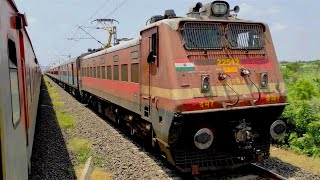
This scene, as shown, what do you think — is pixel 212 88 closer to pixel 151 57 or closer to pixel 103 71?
pixel 151 57

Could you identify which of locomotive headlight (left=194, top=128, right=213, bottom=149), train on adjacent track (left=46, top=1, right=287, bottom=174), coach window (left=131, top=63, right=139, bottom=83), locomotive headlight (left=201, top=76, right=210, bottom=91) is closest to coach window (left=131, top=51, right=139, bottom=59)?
coach window (left=131, top=63, right=139, bottom=83)

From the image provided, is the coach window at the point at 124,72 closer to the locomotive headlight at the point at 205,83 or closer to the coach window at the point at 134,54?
the coach window at the point at 134,54

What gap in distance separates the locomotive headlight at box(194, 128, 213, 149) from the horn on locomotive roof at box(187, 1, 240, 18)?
247 cm

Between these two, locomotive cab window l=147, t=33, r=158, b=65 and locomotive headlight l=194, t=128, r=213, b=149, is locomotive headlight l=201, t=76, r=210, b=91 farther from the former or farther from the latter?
locomotive cab window l=147, t=33, r=158, b=65

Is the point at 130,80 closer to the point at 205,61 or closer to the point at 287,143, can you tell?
the point at 205,61

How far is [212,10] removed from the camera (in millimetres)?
7094

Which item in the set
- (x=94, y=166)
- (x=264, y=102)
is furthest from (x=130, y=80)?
(x=264, y=102)

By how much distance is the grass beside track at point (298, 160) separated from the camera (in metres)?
7.39

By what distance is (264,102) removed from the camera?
6711mm

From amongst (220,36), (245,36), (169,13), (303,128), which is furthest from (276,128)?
(169,13)

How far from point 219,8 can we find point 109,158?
4.44 m

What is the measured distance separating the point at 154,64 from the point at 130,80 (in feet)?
7.24

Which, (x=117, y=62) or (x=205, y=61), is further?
(x=117, y=62)

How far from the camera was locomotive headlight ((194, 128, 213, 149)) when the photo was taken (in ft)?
20.2
